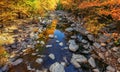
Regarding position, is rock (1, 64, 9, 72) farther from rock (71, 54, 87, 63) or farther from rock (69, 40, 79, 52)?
rock (69, 40, 79, 52)

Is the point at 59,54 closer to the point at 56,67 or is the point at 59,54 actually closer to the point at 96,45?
the point at 56,67

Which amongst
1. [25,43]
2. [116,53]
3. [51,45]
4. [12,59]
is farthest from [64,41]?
[12,59]

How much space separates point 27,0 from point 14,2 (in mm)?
1372

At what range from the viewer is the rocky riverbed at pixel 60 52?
7.26m

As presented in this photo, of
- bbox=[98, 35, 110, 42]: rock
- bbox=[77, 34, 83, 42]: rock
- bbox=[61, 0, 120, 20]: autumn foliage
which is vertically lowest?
bbox=[77, 34, 83, 42]: rock

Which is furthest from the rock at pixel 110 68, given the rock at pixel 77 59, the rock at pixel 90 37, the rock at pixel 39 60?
the rock at pixel 90 37

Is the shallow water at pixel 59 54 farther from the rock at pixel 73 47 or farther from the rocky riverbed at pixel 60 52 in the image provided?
the rock at pixel 73 47

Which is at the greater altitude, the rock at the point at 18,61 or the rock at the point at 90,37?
the rock at the point at 18,61

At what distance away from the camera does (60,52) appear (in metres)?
8.77

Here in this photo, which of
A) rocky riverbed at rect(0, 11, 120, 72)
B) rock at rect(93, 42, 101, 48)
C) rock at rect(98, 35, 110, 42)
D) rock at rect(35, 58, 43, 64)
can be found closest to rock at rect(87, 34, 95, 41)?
rocky riverbed at rect(0, 11, 120, 72)

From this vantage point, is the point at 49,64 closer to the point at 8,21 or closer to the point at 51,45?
the point at 51,45

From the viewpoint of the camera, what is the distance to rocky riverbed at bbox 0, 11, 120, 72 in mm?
7264

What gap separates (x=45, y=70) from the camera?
6.96m

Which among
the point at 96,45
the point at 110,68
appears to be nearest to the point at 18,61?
the point at 110,68
